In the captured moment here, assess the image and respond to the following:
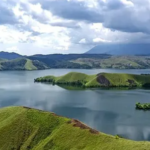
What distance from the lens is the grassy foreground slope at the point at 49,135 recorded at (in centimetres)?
6378

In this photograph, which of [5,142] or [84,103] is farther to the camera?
[84,103]

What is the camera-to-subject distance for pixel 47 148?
226 ft

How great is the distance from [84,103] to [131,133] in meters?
64.1

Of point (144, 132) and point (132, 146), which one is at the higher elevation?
point (132, 146)

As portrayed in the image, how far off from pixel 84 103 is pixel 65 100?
52.9 feet

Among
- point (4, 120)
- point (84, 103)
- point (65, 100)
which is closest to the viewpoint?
point (4, 120)

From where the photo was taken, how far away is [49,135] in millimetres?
75188

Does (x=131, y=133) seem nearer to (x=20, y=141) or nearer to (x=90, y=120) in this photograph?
(x=90, y=120)

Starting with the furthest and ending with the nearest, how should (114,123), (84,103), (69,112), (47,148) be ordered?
(84,103) → (69,112) → (114,123) → (47,148)

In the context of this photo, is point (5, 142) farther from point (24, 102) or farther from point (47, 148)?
point (24, 102)

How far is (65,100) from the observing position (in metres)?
169

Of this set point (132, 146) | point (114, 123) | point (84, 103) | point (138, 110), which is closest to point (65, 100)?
point (84, 103)

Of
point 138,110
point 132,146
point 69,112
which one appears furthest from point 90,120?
point 132,146

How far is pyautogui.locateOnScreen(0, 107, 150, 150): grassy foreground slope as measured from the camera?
63781 mm
